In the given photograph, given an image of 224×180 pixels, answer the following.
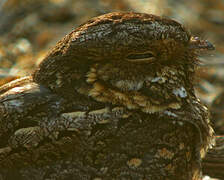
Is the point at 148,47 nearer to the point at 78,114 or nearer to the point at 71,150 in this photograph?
Answer: the point at 78,114

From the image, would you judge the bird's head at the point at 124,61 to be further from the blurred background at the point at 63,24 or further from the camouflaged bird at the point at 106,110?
the blurred background at the point at 63,24

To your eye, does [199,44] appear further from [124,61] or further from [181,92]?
[124,61]

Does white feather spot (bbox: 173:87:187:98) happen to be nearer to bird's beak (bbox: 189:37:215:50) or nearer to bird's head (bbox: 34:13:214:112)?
bird's head (bbox: 34:13:214:112)

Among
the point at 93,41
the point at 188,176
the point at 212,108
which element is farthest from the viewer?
the point at 212,108

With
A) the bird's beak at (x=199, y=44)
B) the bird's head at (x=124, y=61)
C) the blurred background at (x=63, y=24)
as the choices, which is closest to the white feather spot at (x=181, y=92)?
the bird's head at (x=124, y=61)

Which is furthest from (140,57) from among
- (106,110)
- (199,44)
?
(199,44)

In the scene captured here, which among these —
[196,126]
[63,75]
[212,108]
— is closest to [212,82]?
[212,108]
